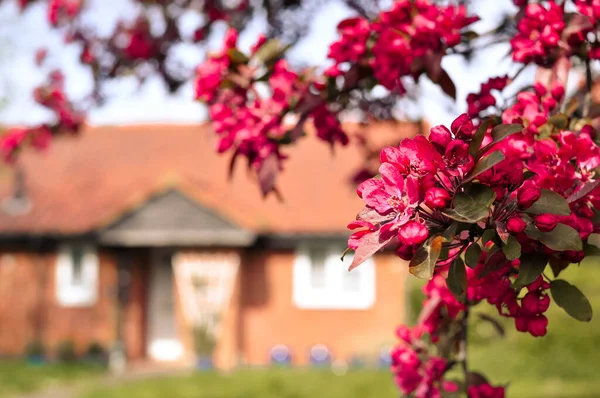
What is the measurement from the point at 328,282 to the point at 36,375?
18.9 feet

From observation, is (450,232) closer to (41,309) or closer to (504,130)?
(504,130)

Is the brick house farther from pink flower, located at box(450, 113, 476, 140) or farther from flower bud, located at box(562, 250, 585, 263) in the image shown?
pink flower, located at box(450, 113, 476, 140)

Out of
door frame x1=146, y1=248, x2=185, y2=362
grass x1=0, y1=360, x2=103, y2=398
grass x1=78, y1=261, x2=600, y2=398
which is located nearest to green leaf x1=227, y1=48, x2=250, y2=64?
grass x1=78, y1=261, x2=600, y2=398

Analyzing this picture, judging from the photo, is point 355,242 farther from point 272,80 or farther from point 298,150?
point 298,150

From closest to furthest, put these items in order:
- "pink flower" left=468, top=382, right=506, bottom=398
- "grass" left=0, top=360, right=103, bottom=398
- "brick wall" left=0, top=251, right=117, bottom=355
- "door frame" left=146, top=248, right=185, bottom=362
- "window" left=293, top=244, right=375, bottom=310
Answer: "pink flower" left=468, top=382, right=506, bottom=398 < "grass" left=0, top=360, right=103, bottom=398 < "window" left=293, top=244, right=375, bottom=310 < "brick wall" left=0, top=251, right=117, bottom=355 < "door frame" left=146, top=248, right=185, bottom=362

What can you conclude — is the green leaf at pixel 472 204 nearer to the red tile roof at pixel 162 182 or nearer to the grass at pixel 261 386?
the grass at pixel 261 386

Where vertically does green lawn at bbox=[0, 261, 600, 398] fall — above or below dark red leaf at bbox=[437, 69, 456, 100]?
below

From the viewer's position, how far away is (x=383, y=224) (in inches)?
55.1

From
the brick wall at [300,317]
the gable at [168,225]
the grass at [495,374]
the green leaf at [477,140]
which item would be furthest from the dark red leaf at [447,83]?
the brick wall at [300,317]

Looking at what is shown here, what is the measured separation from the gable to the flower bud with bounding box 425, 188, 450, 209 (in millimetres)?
13091

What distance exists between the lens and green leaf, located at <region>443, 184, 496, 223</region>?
1313mm

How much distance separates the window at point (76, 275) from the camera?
15.4 m

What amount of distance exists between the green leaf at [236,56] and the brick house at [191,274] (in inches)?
465

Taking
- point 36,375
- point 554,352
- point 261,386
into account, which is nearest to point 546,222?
point 261,386
